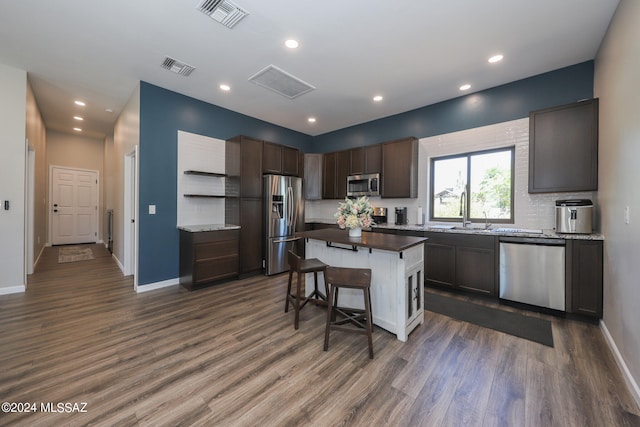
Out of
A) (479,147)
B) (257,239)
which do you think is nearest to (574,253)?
(479,147)

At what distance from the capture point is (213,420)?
56.1 inches

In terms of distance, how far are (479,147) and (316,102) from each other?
8.85 ft

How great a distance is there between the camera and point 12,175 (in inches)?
128

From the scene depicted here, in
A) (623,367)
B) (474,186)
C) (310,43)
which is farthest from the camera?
(474,186)

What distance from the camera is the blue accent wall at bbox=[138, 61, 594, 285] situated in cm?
318

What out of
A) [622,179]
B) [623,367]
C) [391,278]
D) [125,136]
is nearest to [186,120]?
[125,136]

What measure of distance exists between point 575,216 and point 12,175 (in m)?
6.95

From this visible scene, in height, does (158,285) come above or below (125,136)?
below

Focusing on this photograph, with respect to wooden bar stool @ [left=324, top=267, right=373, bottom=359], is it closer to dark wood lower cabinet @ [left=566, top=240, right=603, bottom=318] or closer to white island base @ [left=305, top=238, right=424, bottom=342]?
white island base @ [left=305, top=238, right=424, bottom=342]

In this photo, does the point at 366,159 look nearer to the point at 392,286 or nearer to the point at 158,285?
the point at 392,286

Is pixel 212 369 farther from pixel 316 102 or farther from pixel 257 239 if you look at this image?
pixel 316 102

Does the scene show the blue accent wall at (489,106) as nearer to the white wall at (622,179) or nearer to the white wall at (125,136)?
the white wall at (622,179)

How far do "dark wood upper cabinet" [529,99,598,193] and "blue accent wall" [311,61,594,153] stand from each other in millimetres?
372

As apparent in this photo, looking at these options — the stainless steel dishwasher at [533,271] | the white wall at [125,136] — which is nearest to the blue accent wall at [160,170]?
the white wall at [125,136]
